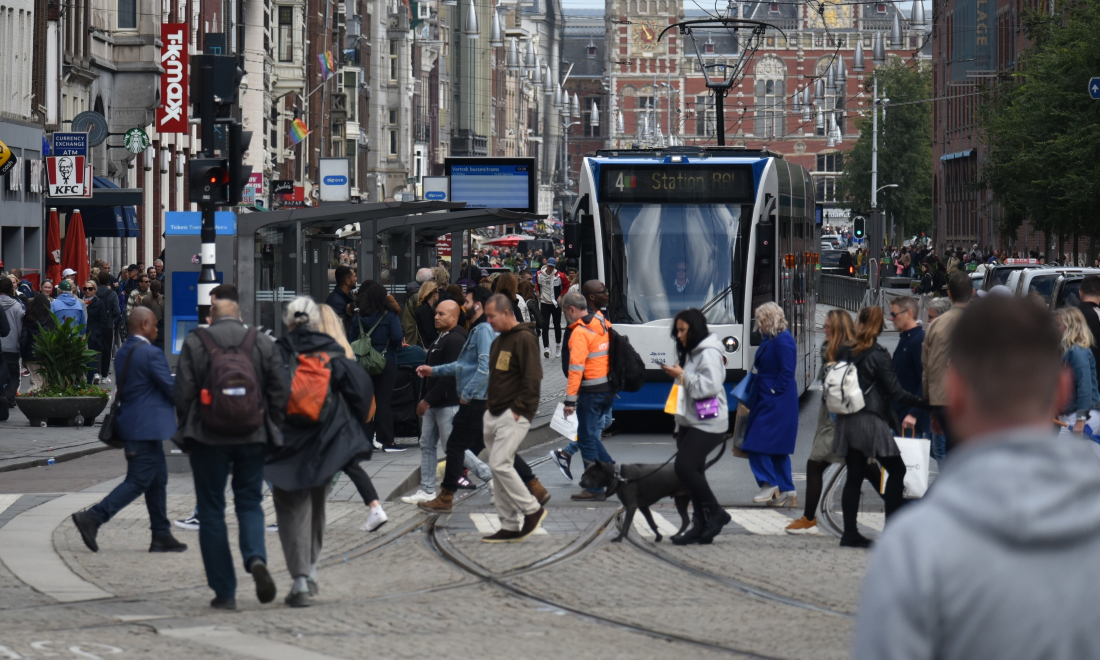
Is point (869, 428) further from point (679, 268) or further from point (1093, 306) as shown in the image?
point (679, 268)

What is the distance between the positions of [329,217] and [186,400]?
32.0 ft

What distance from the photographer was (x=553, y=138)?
582 ft

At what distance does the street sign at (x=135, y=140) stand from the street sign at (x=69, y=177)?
15.5ft

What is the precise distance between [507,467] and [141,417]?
7.25 ft

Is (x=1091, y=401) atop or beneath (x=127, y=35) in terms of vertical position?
beneath

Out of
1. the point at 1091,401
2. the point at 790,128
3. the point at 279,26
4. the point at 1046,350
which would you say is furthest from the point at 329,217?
the point at 790,128

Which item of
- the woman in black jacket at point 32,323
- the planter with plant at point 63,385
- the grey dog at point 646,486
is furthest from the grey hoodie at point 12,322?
the grey dog at point 646,486

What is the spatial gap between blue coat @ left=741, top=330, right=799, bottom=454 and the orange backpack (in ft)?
14.2

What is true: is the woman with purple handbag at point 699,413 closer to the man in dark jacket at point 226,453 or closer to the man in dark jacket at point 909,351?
the man in dark jacket at point 909,351

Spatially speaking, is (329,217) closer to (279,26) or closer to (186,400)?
(186,400)

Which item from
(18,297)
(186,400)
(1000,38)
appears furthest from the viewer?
(1000,38)

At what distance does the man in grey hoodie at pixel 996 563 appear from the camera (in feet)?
7.29

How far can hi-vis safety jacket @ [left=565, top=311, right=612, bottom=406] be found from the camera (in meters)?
12.1

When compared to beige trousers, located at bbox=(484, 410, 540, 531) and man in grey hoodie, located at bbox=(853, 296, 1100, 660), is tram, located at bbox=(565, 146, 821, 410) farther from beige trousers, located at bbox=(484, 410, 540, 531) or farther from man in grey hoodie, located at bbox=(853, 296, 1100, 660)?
man in grey hoodie, located at bbox=(853, 296, 1100, 660)
